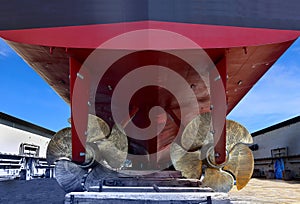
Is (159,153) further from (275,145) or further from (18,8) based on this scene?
(275,145)

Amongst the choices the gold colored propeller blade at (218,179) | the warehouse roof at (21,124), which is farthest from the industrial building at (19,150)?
the gold colored propeller blade at (218,179)

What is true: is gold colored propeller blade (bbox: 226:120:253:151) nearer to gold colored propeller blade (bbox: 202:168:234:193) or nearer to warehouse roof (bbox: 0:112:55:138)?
gold colored propeller blade (bbox: 202:168:234:193)

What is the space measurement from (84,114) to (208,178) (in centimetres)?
213

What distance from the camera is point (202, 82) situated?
5637mm

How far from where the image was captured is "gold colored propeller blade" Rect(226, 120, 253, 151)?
15.0 feet

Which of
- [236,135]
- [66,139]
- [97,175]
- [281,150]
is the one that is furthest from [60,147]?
[281,150]

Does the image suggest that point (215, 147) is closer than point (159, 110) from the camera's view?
Yes

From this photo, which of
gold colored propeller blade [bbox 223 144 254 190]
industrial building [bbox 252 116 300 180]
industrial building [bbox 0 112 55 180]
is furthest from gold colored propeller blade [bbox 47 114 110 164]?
industrial building [bbox 252 116 300 180]

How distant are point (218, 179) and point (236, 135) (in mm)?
915

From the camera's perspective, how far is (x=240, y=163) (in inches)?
169

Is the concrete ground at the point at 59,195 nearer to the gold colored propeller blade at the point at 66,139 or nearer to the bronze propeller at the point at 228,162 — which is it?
the gold colored propeller blade at the point at 66,139

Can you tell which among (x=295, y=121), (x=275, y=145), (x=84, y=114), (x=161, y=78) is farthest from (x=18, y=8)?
(x=275, y=145)

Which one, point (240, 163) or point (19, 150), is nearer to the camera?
point (240, 163)

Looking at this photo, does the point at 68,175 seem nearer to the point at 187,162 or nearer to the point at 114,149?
the point at 114,149
